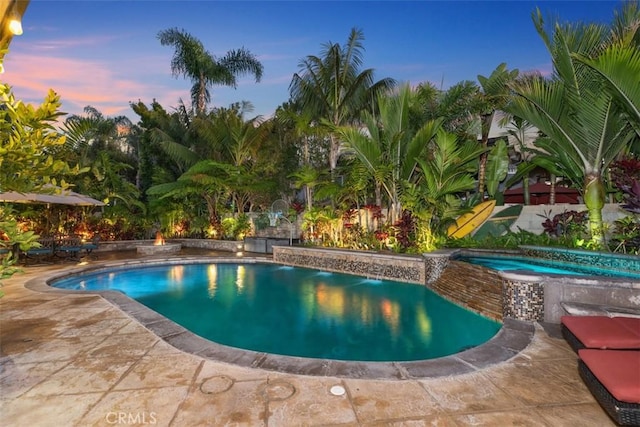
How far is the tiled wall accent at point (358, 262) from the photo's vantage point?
8.18 metres

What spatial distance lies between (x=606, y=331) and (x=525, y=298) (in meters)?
1.70

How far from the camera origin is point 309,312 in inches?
248

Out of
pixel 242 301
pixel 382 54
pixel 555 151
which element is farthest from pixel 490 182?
pixel 242 301

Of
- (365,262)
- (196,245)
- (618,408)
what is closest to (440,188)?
(365,262)

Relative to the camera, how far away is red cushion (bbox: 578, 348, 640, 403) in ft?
6.72

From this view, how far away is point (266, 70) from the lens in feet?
64.0

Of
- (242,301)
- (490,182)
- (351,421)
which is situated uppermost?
(490,182)

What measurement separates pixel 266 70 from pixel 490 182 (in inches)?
584

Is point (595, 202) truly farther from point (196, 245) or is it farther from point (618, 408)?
point (196, 245)

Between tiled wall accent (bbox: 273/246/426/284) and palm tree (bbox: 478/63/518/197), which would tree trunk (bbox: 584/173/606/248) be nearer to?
tiled wall accent (bbox: 273/246/426/284)

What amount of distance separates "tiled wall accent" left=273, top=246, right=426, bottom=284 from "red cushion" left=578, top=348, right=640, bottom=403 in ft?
17.9

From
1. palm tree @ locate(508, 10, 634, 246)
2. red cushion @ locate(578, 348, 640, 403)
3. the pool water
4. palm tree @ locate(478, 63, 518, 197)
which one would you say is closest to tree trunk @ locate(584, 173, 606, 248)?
palm tree @ locate(508, 10, 634, 246)

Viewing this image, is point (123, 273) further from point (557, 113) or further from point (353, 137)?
point (557, 113)
